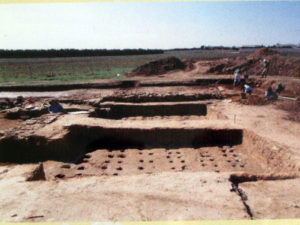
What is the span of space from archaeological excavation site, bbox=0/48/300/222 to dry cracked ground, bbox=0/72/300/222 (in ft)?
0.06

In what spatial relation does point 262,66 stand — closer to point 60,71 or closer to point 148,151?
point 148,151

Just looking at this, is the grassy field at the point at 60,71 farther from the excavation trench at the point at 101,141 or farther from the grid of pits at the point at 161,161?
the grid of pits at the point at 161,161

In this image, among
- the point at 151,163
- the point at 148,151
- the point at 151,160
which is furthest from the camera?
the point at 148,151

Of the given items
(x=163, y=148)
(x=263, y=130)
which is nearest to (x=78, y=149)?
(x=163, y=148)

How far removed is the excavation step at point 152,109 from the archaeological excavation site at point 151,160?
44mm

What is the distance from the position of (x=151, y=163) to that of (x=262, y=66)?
1556 cm

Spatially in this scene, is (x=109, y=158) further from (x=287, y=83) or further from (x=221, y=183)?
(x=287, y=83)

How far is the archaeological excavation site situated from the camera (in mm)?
3475

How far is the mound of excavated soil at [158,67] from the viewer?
68.2ft

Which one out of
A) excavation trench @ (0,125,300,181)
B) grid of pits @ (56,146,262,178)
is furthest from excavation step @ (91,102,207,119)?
grid of pits @ (56,146,262,178)

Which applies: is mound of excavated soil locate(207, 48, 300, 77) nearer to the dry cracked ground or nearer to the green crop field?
the dry cracked ground

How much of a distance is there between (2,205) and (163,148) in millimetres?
4272

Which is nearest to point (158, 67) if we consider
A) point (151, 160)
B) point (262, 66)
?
point (262, 66)

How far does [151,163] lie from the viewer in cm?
614
